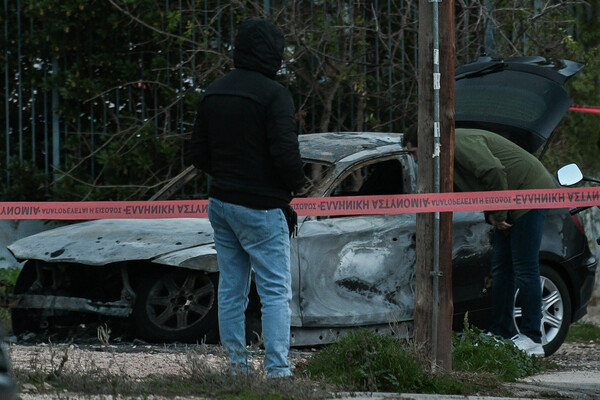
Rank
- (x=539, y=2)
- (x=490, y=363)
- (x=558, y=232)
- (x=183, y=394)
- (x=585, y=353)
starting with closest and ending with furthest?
(x=183, y=394)
(x=490, y=363)
(x=558, y=232)
(x=585, y=353)
(x=539, y=2)

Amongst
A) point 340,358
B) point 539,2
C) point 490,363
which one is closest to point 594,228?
point 539,2

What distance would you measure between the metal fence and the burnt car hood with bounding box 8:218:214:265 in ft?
9.02

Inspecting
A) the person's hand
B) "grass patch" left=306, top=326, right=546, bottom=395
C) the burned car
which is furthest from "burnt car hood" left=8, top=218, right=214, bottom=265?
the person's hand

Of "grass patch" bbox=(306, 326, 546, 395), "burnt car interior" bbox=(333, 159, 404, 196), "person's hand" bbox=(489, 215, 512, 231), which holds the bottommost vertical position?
"grass patch" bbox=(306, 326, 546, 395)

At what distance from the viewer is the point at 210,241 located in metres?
7.60

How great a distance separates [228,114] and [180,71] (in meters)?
5.14

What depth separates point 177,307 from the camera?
7609mm

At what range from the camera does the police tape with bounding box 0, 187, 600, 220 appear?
667 centimetres

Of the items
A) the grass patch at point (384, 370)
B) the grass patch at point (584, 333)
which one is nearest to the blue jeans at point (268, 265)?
the grass patch at point (384, 370)

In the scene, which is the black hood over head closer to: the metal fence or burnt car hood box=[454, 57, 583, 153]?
burnt car hood box=[454, 57, 583, 153]

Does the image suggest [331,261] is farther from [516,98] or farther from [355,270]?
[516,98]

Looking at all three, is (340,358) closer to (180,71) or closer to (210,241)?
(210,241)

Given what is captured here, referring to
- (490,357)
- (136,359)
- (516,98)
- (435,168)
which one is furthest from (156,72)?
(490,357)

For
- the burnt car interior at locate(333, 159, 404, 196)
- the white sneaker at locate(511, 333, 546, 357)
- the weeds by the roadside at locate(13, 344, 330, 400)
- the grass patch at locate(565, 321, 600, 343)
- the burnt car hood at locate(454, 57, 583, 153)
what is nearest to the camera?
the weeds by the roadside at locate(13, 344, 330, 400)
